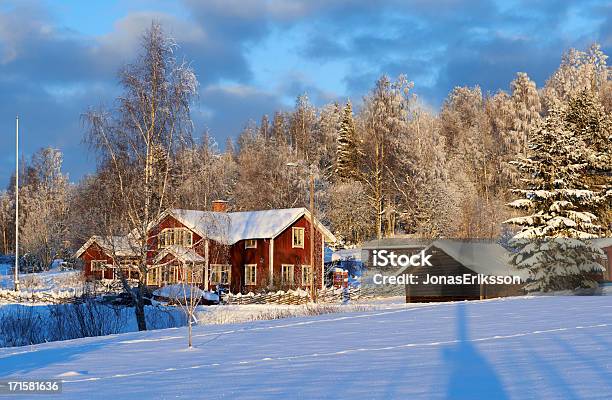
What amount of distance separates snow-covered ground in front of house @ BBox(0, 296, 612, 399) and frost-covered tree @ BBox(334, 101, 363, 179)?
48.1 meters

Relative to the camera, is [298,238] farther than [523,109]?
No

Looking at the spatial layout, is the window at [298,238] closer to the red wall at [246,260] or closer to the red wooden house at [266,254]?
the red wooden house at [266,254]

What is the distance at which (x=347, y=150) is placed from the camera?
68750 mm

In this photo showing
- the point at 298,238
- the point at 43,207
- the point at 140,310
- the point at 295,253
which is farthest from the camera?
the point at 43,207

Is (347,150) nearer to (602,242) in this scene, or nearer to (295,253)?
(295,253)

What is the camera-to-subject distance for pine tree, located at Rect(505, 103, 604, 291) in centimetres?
3073

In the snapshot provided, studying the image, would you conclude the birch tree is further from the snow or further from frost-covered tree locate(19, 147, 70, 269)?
frost-covered tree locate(19, 147, 70, 269)

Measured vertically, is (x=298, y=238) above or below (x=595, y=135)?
below

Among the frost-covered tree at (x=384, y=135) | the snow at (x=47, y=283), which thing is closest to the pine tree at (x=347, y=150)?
the frost-covered tree at (x=384, y=135)

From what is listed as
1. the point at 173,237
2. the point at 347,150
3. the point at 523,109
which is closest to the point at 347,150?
the point at 347,150

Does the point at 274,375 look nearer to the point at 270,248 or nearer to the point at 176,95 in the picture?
the point at 176,95

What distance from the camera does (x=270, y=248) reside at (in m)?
45.6

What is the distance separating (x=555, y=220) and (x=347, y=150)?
3881 centimetres

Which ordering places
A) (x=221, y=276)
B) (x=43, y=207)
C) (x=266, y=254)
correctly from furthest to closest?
(x=43, y=207) < (x=266, y=254) < (x=221, y=276)
